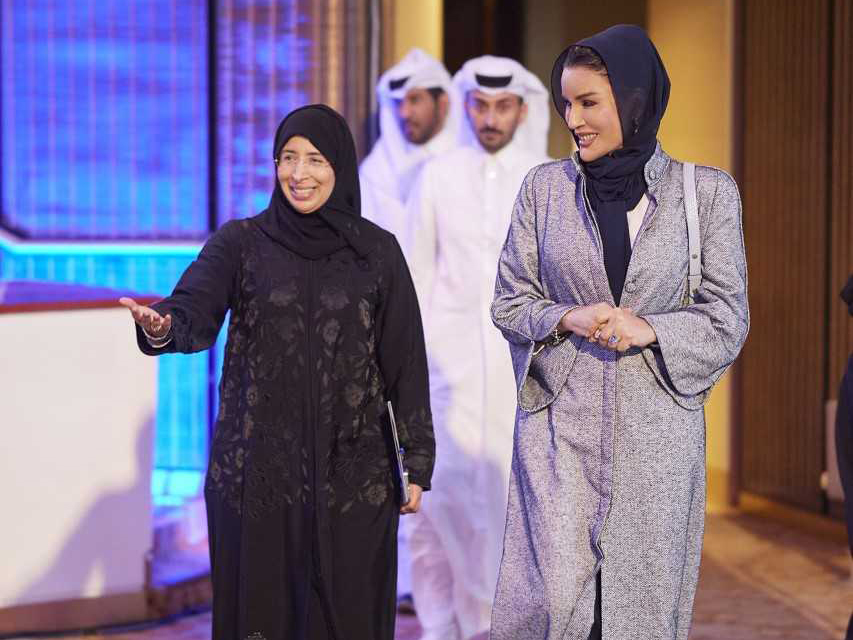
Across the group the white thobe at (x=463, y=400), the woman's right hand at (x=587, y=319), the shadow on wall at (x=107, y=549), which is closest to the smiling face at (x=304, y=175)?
the woman's right hand at (x=587, y=319)

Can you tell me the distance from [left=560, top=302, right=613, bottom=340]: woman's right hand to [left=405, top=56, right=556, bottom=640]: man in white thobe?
1.80 m

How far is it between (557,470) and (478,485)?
1778 mm

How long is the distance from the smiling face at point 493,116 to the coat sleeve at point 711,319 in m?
1.94

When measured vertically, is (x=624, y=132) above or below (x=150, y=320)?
above

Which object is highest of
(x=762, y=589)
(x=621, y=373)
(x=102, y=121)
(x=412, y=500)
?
(x=102, y=121)

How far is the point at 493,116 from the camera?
450cm

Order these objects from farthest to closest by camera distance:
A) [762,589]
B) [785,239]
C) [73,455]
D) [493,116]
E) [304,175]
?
[785,239] → [762,589] → [493,116] → [73,455] → [304,175]

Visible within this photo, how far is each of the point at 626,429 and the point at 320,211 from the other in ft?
2.70

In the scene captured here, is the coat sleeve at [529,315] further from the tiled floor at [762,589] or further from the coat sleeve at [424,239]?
the tiled floor at [762,589]

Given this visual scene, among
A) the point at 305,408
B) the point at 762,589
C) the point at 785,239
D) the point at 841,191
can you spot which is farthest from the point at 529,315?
the point at 785,239

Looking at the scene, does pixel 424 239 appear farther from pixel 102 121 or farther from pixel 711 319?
pixel 102 121

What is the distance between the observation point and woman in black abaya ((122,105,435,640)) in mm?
2812

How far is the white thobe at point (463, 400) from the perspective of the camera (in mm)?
4281

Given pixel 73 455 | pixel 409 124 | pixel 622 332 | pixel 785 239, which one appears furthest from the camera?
pixel 785 239
